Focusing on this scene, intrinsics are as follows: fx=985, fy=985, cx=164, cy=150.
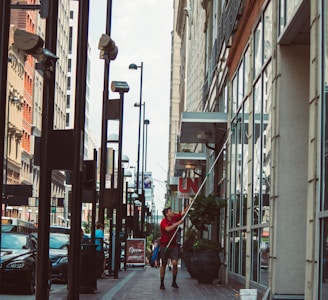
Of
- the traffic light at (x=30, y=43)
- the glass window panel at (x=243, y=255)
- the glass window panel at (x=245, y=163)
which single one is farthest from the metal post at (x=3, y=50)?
the glass window panel at (x=243, y=255)

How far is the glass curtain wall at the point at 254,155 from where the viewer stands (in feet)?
50.5

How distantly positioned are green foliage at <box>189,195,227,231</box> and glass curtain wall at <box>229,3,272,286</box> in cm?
142

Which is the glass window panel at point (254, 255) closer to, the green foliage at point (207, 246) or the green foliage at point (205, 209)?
the green foliage at point (207, 246)

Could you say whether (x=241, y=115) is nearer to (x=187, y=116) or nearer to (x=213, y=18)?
(x=187, y=116)

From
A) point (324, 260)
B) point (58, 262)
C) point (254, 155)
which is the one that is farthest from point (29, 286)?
point (324, 260)

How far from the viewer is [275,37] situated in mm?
14227

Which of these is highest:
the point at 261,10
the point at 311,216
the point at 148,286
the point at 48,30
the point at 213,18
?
the point at 213,18

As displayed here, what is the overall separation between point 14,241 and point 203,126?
707 cm

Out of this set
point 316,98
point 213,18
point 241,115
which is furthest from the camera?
point 213,18

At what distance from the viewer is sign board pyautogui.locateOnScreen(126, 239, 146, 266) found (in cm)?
4025

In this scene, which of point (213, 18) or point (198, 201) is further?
point (213, 18)

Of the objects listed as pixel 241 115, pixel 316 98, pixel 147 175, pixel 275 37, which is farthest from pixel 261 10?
pixel 147 175

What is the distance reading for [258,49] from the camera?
17.1 meters

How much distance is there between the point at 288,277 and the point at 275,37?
3.44m
